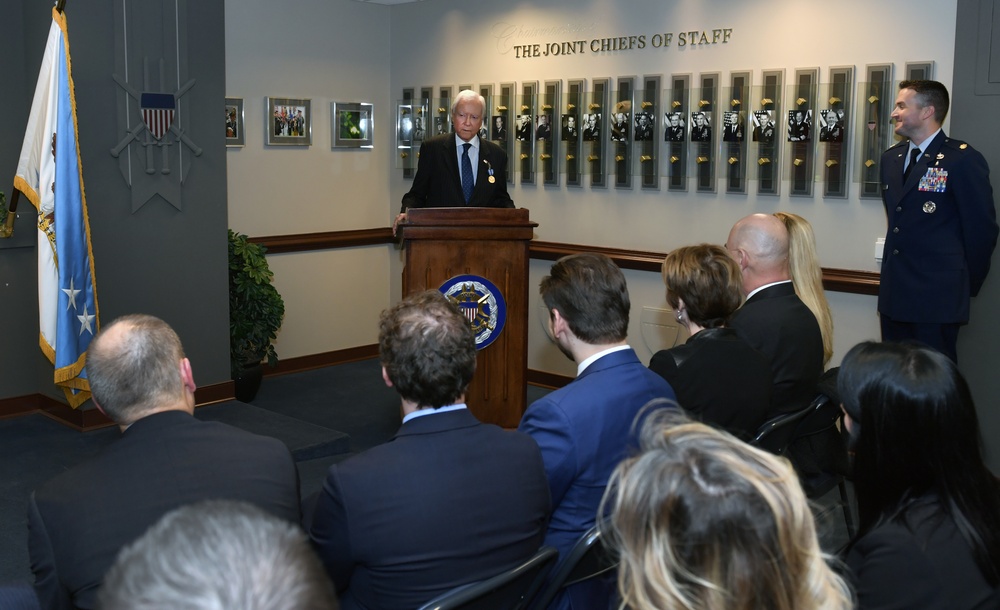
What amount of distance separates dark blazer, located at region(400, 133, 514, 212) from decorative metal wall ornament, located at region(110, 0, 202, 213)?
1.34 meters

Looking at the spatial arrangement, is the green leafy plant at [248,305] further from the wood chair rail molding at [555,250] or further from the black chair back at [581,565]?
the black chair back at [581,565]

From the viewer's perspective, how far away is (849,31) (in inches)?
205

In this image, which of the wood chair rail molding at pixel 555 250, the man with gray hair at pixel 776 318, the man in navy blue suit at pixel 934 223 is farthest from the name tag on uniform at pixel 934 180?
the man with gray hair at pixel 776 318

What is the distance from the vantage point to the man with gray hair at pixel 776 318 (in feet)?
10.9

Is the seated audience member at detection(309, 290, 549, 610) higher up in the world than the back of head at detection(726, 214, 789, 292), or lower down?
lower down

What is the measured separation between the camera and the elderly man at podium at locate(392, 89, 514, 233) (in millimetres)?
5418

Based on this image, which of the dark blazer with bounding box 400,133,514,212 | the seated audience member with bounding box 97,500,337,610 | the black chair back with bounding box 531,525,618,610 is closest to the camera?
the seated audience member with bounding box 97,500,337,610

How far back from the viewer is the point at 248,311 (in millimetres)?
6145

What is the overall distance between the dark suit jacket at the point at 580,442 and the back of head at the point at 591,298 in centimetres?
19

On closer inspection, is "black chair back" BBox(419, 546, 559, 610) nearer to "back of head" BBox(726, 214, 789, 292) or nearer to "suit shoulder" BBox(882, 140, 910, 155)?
"back of head" BBox(726, 214, 789, 292)

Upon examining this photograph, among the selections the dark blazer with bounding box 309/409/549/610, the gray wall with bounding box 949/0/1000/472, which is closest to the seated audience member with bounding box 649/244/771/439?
the dark blazer with bounding box 309/409/549/610

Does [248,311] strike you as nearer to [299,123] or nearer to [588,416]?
[299,123]

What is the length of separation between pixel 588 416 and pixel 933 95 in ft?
10.1

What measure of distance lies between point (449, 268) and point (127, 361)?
247 centimetres
